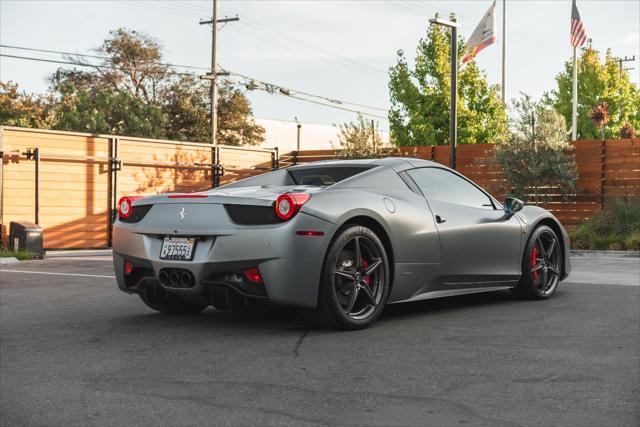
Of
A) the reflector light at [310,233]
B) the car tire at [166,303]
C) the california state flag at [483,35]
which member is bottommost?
the car tire at [166,303]

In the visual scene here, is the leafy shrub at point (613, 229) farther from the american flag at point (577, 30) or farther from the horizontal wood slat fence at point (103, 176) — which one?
the american flag at point (577, 30)

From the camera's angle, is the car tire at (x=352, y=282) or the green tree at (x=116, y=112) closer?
the car tire at (x=352, y=282)

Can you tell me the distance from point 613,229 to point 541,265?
490 inches

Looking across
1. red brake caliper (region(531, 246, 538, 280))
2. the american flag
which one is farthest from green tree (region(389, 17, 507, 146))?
red brake caliper (region(531, 246, 538, 280))

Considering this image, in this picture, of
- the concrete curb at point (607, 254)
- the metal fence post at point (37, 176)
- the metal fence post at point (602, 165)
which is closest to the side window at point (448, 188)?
the concrete curb at point (607, 254)

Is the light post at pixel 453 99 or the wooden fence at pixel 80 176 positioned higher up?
the light post at pixel 453 99

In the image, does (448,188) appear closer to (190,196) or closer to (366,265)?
(366,265)

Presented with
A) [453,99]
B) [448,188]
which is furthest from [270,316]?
[453,99]

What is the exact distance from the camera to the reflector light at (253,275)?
233 inches

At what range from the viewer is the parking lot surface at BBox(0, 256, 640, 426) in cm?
409

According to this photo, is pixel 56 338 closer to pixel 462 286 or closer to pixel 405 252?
pixel 405 252

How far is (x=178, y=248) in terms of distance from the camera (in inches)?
243

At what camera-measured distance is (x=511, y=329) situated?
641 cm

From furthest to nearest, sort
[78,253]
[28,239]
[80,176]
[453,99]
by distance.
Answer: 1. [453,99]
2. [80,176]
3. [78,253]
4. [28,239]
